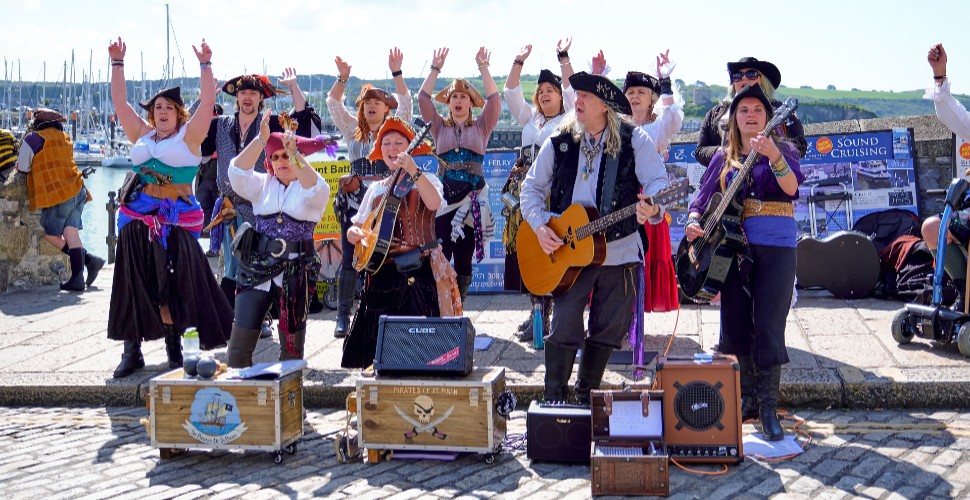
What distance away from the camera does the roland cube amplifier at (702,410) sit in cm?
529

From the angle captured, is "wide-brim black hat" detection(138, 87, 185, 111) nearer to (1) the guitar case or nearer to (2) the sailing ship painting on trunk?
(2) the sailing ship painting on trunk

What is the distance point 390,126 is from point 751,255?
2.35m

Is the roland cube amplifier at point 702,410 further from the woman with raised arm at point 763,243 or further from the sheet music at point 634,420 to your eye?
the woman with raised arm at point 763,243

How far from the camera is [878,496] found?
4734 mm

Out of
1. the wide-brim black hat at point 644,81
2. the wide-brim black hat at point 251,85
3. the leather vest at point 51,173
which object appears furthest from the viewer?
the leather vest at point 51,173

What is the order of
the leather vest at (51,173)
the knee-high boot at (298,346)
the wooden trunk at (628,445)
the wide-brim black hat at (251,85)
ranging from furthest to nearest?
the leather vest at (51,173), the wide-brim black hat at (251,85), the knee-high boot at (298,346), the wooden trunk at (628,445)

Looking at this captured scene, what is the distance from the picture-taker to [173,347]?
7777 millimetres

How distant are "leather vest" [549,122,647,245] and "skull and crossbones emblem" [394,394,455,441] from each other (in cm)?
129

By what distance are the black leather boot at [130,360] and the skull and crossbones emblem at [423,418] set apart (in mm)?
2904

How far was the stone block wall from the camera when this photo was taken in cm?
1182

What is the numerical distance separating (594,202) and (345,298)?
139 inches

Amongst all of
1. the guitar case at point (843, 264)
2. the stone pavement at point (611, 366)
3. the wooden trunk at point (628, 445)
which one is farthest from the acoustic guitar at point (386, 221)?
the guitar case at point (843, 264)

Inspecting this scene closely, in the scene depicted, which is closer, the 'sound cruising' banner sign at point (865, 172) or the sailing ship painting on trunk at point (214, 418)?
the sailing ship painting on trunk at point (214, 418)

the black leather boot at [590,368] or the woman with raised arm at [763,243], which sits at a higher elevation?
the woman with raised arm at [763,243]
